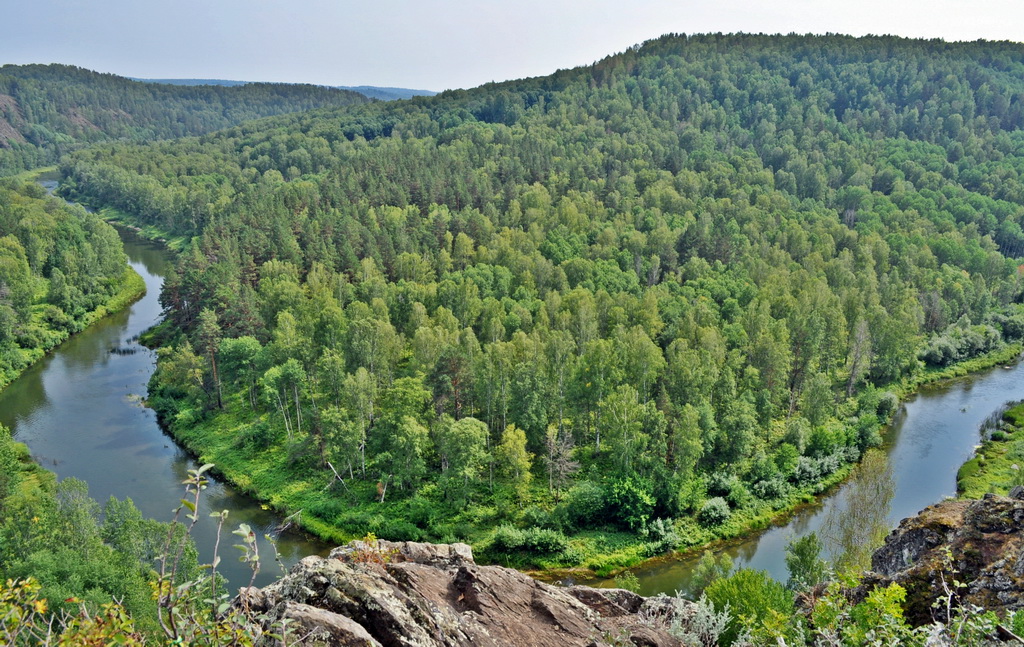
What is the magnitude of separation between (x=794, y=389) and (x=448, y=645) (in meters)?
52.0

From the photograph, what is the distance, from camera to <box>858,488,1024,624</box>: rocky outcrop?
48.9 feet

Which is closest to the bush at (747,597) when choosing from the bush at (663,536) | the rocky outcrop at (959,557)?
the rocky outcrop at (959,557)

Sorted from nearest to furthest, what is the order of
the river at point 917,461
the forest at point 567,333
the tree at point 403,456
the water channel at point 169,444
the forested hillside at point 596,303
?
the forest at point 567,333 < the river at point 917,461 < the water channel at point 169,444 < the tree at point 403,456 < the forested hillside at point 596,303

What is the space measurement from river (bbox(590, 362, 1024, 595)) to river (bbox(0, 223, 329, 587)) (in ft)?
76.8

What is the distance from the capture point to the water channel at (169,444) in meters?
42.5

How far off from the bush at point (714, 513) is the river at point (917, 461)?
1.71 m

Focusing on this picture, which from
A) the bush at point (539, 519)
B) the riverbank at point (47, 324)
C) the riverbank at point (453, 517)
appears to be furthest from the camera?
the riverbank at point (47, 324)

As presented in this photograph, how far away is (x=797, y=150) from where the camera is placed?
12581cm

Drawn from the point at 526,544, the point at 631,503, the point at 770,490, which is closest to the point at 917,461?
the point at 770,490

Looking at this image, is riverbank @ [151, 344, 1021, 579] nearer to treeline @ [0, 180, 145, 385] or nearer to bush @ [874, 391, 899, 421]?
bush @ [874, 391, 899, 421]

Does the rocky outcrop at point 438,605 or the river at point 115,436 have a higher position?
the rocky outcrop at point 438,605

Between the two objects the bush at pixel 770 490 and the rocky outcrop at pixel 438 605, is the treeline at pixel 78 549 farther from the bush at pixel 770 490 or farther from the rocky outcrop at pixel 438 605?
the bush at pixel 770 490

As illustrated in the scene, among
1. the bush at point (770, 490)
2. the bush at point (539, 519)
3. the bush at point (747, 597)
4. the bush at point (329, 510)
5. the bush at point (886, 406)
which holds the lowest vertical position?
the bush at point (329, 510)

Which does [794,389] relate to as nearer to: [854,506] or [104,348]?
[854,506]
